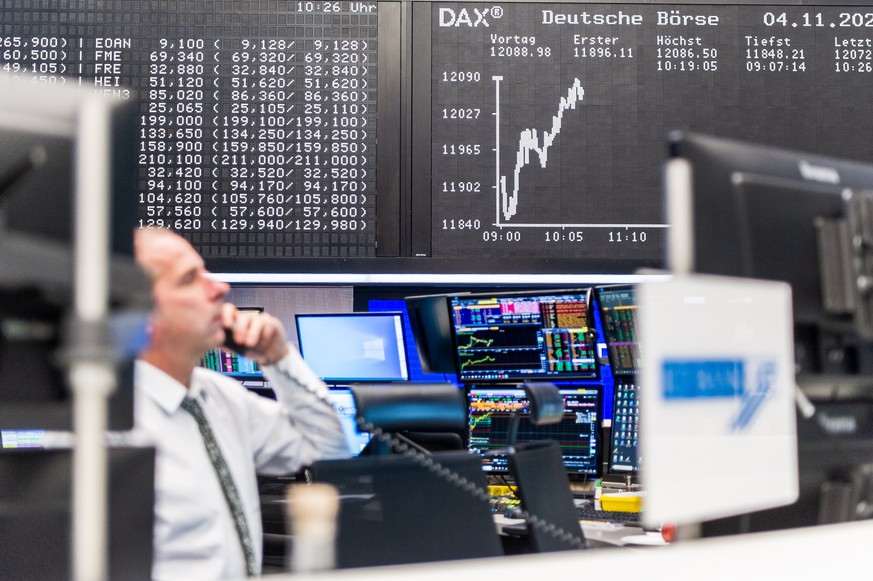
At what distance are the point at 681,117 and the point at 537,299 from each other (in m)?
0.75

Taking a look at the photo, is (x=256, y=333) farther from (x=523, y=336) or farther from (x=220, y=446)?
(x=523, y=336)

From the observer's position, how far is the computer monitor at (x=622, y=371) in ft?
9.35

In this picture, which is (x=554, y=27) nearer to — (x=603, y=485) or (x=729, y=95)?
(x=729, y=95)

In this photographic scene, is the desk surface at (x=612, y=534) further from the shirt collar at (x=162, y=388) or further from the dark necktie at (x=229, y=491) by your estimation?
the shirt collar at (x=162, y=388)

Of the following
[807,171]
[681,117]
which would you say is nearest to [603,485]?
[681,117]

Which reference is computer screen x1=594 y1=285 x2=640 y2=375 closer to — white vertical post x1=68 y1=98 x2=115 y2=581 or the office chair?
the office chair

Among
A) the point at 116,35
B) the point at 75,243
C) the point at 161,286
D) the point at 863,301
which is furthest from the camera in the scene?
the point at 116,35

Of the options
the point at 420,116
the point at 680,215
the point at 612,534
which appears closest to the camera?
the point at 680,215

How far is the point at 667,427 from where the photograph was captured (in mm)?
819

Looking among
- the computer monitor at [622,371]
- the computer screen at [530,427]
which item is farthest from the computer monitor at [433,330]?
the computer monitor at [622,371]

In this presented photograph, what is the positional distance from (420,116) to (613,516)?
4.56ft

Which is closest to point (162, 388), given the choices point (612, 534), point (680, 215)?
point (680, 215)

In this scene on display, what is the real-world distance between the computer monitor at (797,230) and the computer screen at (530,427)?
182cm

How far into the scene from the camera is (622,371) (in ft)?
9.48
